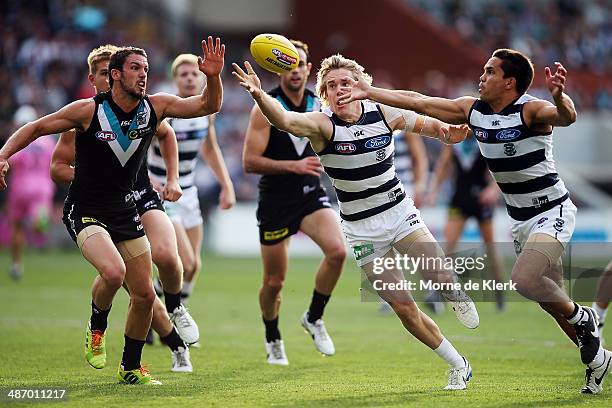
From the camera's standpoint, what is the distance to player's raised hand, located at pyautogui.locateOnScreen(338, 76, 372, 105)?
7832 millimetres

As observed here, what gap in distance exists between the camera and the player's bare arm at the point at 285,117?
7.80 metres

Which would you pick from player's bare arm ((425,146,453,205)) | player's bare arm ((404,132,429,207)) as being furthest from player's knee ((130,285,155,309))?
player's bare arm ((425,146,453,205))

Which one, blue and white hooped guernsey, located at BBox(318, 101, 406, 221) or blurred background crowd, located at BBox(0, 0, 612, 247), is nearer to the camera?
blue and white hooped guernsey, located at BBox(318, 101, 406, 221)

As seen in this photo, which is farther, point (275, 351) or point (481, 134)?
point (275, 351)

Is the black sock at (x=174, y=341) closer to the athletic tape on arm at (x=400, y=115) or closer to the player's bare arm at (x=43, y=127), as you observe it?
the player's bare arm at (x=43, y=127)

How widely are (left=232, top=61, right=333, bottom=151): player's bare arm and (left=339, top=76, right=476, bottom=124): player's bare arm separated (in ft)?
1.08

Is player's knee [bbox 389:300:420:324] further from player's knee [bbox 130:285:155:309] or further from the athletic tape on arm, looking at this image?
player's knee [bbox 130:285:155:309]

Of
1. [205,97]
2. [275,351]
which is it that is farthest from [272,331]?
[205,97]

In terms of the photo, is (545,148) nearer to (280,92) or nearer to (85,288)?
(280,92)

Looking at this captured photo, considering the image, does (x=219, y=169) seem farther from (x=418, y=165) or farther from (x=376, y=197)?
(x=418, y=165)

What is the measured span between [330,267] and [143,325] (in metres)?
2.27

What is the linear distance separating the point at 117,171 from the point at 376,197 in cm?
208

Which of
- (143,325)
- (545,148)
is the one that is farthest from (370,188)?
(143,325)

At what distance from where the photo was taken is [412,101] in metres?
8.04
